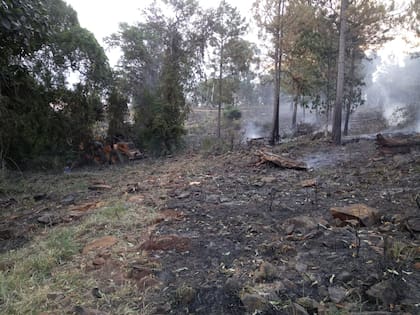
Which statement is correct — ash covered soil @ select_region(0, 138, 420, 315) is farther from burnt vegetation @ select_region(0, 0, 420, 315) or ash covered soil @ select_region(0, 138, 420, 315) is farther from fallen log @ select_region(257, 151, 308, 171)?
fallen log @ select_region(257, 151, 308, 171)

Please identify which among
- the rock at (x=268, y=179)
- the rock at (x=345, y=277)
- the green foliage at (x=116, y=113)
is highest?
the green foliage at (x=116, y=113)

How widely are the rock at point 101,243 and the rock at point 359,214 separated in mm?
2365

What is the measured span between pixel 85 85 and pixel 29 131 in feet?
9.01

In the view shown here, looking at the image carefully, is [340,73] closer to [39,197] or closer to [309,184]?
[309,184]

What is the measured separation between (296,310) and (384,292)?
568 mm

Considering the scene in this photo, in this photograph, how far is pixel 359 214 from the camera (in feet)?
10.8

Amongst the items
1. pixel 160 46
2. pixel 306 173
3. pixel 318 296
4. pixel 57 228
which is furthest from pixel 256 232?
pixel 160 46

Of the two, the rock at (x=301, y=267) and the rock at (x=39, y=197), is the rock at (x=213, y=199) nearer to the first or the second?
the rock at (x=301, y=267)

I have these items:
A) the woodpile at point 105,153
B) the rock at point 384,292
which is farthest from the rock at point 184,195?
the woodpile at point 105,153

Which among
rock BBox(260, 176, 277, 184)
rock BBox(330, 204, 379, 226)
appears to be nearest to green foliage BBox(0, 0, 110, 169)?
rock BBox(260, 176, 277, 184)

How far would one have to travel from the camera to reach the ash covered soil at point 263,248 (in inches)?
80.4

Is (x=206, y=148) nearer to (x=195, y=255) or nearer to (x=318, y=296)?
(x=195, y=255)

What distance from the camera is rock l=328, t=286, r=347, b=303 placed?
199 centimetres

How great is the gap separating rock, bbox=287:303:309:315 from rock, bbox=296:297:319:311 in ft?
0.16
